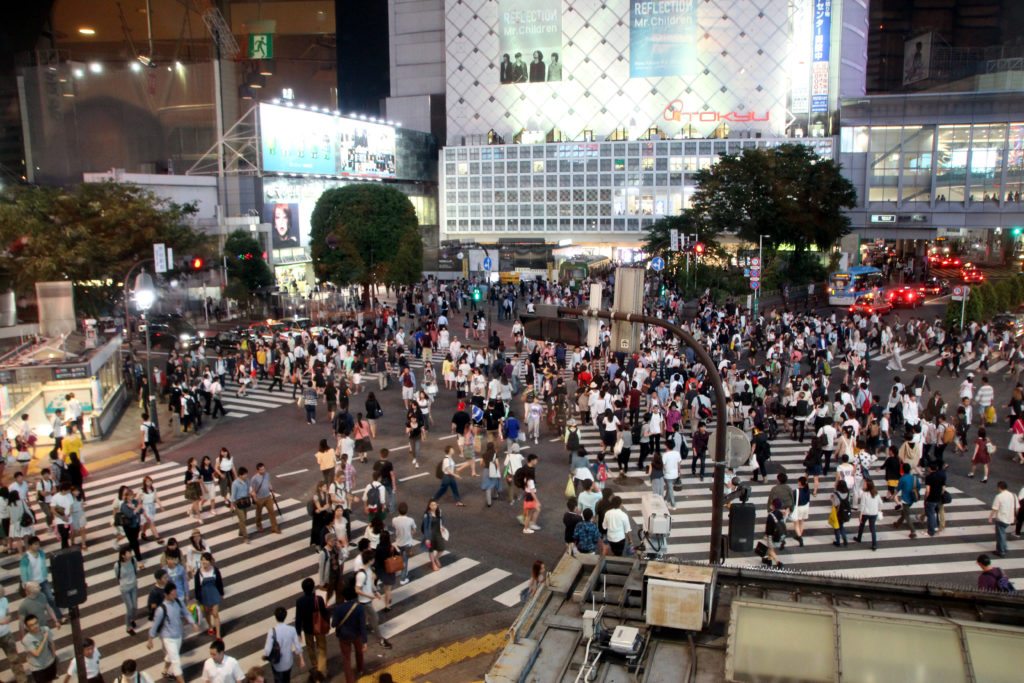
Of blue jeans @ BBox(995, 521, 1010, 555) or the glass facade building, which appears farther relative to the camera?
the glass facade building

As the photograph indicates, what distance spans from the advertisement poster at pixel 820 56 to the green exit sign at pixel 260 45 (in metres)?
55.3

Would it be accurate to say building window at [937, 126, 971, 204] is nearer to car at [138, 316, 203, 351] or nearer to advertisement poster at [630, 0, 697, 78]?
advertisement poster at [630, 0, 697, 78]

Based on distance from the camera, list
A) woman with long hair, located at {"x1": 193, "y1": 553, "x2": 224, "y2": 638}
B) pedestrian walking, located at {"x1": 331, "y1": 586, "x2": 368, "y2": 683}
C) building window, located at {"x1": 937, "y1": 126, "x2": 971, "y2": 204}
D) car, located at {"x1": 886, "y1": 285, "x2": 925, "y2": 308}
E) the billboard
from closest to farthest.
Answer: pedestrian walking, located at {"x1": 331, "y1": 586, "x2": 368, "y2": 683}, woman with long hair, located at {"x1": 193, "y1": 553, "x2": 224, "y2": 638}, car, located at {"x1": 886, "y1": 285, "x2": 925, "y2": 308}, building window, located at {"x1": 937, "y1": 126, "x2": 971, "y2": 204}, the billboard

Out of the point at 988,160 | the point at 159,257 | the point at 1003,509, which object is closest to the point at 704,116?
the point at 988,160

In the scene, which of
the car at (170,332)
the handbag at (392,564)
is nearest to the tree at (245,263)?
the car at (170,332)

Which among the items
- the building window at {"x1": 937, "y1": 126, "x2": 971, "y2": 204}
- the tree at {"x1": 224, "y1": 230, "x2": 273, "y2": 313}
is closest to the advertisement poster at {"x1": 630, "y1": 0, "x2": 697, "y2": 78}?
the building window at {"x1": 937, "y1": 126, "x2": 971, "y2": 204}

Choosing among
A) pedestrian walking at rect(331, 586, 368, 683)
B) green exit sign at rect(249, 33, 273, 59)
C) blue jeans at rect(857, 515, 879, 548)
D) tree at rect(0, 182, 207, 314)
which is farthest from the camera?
green exit sign at rect(249, 33, 273, 59)

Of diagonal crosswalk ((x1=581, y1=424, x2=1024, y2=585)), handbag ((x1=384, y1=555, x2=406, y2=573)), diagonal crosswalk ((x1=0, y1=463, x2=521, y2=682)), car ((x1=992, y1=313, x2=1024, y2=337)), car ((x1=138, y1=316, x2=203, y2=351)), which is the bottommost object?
diagonal crosswalk ((x1=0, y1=463, x2=521, y2=682))

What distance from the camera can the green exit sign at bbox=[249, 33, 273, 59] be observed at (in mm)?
83625

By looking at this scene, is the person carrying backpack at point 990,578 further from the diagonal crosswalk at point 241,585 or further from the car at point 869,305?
the car at point 869,305

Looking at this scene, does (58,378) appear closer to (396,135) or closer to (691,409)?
(691,409)

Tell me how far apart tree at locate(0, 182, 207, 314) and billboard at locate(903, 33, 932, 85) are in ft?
318

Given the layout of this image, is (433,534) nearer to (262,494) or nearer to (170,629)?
(262,494)

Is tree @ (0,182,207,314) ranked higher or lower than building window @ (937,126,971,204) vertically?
lower
